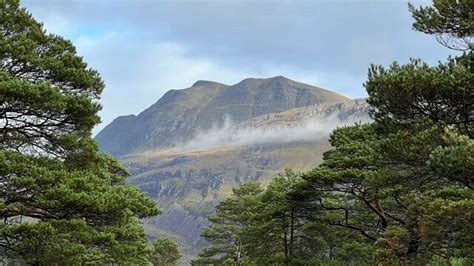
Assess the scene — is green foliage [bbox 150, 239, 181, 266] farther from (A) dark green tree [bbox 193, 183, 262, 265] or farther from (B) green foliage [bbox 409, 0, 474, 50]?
(B) green foliage [bbox 409, 0, 474, 50]

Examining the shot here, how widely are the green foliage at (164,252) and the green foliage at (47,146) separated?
170ft

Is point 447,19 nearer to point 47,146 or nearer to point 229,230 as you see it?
point 47,146

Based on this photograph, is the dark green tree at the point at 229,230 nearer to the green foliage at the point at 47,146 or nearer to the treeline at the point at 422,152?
the treeline at the point at 422,152

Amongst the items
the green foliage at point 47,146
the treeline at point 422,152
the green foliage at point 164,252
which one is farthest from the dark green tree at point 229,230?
the green foliage at point 47,146

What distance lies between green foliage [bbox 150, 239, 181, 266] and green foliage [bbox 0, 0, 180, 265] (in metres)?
51.9

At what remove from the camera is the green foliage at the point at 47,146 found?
12.5 metres

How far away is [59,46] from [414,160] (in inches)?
478

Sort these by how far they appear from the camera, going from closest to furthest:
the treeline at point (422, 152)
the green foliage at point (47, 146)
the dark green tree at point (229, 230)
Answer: the treeline at point (422, 152) < the green foliage at point (47, 146) < the dark green tree at point (229, 230)

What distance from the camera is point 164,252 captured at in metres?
67.4

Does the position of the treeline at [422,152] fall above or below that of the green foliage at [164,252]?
above

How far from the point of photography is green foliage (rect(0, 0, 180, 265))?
1249 centimetres

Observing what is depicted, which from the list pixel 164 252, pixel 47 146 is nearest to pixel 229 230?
pixel 164 252

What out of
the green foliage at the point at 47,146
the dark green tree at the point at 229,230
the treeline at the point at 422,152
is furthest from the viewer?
the dark green tree at the point at 229,230

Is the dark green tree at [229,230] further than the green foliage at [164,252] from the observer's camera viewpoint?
No
